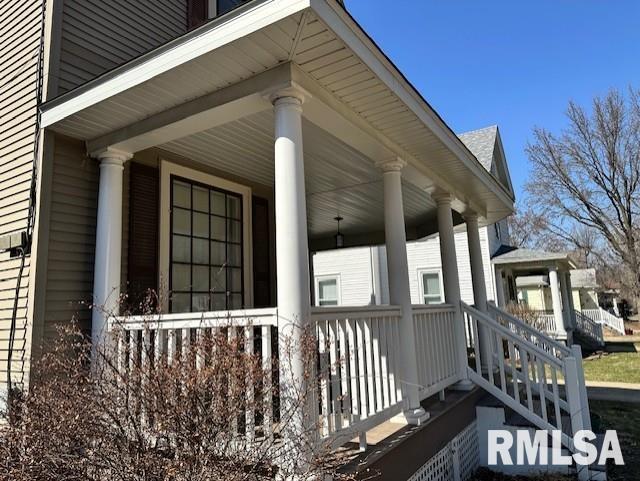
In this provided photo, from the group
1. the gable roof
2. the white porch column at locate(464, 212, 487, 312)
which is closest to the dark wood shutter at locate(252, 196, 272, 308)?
the white porch column at locate(464, 212, 487, 312)

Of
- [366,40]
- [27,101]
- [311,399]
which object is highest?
[27,101]

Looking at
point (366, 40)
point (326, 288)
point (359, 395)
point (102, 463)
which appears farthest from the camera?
point (326, 288)

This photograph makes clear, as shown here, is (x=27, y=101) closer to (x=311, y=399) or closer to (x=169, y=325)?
(x=169, y=325)

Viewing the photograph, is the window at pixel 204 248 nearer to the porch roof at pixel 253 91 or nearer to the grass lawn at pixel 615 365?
the porch roof at pixel 253 91

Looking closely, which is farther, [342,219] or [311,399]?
[342,219]

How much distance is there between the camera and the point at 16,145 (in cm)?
397

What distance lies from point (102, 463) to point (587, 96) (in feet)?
77.7

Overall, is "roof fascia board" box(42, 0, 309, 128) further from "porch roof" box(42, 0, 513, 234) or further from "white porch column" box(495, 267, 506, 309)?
"white porch column" box(495, 267, 506, 309)

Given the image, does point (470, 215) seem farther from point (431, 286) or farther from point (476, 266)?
point (431, 286)

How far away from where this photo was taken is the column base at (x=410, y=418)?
151 inches

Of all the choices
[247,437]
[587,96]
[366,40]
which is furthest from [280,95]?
[587,96]

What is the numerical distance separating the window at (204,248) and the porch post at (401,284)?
1.82m

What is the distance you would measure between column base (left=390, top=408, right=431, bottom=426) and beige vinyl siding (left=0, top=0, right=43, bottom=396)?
3.11 meters

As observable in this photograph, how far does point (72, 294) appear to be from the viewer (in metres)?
3.59
